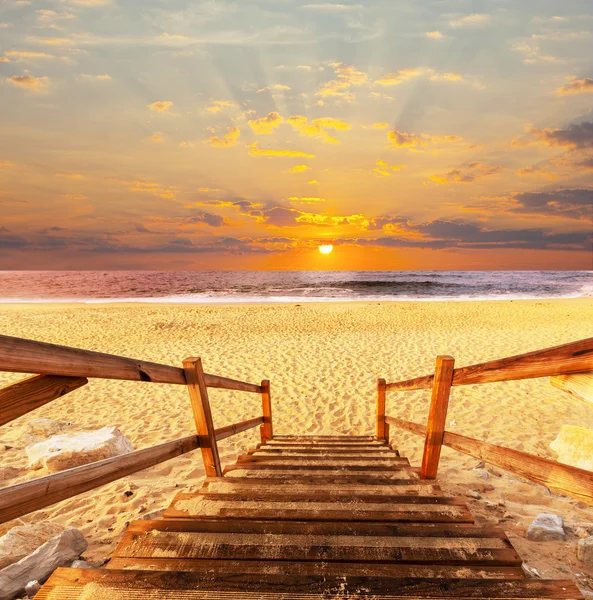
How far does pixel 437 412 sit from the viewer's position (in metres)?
2.86

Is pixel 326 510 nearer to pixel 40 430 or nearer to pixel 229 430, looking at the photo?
pixel 229 430

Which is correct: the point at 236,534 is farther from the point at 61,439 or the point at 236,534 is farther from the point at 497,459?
the point at 61,439

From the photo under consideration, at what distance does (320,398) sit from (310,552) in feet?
23.8

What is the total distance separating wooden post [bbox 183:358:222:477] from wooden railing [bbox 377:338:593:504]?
183 centimetres

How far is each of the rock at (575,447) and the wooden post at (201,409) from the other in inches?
204

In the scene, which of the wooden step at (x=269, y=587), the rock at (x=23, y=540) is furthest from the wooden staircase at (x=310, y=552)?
the rock at (x=23, y=540)

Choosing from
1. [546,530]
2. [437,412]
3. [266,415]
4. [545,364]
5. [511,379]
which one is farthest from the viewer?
[266,415]

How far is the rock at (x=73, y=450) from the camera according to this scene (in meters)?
4.95

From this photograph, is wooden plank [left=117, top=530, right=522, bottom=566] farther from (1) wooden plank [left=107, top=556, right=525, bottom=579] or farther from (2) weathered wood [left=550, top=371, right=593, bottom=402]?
(2) weathered wood [left=550, top=371, right=593, bottom=402]

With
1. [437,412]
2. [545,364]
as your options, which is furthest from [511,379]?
[437,412]

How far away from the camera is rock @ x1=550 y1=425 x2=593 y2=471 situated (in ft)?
16.6

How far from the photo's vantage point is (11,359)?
4.31 ft

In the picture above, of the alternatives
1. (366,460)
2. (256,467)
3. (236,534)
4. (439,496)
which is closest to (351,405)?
(366,460)

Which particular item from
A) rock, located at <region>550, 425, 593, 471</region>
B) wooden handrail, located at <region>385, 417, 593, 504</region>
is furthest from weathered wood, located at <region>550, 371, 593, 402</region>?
rock, located at <region>550, 425, 593, 471</region>
